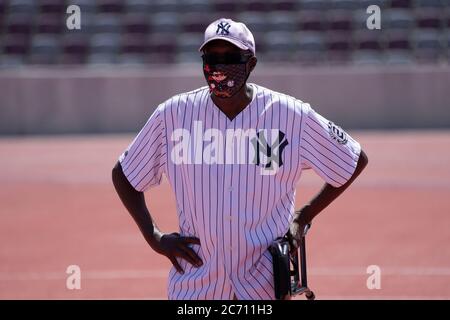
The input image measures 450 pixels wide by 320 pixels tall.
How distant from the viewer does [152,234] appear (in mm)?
4320

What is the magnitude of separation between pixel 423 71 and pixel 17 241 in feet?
44.8

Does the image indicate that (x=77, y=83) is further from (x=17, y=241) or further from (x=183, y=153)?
(x=183, y=153)

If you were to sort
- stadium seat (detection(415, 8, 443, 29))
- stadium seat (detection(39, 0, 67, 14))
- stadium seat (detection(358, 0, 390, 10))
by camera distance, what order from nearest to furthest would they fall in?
stadium seat (detection(358, 0, 390, 10)) < stadium seat (detection(415, 8, 443, 29)) < stadium seat (detection(39, 0, 67, 14))

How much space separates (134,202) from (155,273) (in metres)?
5.05

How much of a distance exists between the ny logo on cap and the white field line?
532 cm

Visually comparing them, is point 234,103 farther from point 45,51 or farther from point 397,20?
point 45,51

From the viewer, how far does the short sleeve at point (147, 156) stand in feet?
14.1

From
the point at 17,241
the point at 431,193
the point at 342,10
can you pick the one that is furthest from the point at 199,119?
the point at 342,10

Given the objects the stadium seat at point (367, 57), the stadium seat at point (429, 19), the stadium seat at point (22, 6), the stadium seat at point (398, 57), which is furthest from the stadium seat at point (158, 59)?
the stadium seat at point (429, 19)

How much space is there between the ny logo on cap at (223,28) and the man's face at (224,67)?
0.04 meters

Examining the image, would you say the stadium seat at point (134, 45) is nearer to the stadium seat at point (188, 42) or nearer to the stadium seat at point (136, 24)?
the stadium seat at point (136, 24)

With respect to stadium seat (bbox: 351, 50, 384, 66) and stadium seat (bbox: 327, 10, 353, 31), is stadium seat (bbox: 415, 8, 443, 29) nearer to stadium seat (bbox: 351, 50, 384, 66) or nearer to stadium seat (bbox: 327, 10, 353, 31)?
stadium seat (bbox: 351, 50, 384, 66)

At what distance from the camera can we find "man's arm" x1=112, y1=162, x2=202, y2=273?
13.7ft

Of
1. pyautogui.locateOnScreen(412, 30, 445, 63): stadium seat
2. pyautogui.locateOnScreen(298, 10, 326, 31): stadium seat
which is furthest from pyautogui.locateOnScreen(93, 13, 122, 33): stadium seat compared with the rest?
pyautogui.locateOnScreen(412, 30, 445, 63): stadium seat
